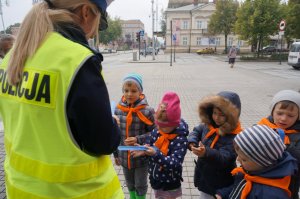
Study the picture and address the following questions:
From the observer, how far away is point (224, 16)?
40781 millimetres

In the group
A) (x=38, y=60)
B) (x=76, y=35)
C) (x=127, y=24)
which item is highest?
(x=127, y=24)

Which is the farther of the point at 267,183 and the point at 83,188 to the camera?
the point at 267,183

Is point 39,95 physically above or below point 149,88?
above

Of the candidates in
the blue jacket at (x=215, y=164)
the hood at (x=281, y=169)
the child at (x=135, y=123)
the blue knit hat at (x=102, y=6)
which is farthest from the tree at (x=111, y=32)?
the hood at (x=281, y=169)

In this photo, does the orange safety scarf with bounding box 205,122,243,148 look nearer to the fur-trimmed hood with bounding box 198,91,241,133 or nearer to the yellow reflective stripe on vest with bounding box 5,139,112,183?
the fur-trimmed hood with bounding box 198,91,241,133

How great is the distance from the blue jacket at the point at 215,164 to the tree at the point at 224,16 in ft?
135

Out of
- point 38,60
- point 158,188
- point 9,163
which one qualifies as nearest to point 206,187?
point 158,188

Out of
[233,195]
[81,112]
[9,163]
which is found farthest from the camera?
[233,195]

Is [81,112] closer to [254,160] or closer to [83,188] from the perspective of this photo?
[83,188]

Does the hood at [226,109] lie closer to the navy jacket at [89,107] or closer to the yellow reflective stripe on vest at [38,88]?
the navy jacket at [89,107]

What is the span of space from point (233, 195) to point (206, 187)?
0.55 meters

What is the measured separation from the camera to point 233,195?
1822 millimetres

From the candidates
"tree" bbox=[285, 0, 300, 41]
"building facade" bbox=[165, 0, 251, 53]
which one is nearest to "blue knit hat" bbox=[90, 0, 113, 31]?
"tree" bbox=[285, 0, 300, 41]

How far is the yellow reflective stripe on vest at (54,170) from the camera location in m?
1.14
